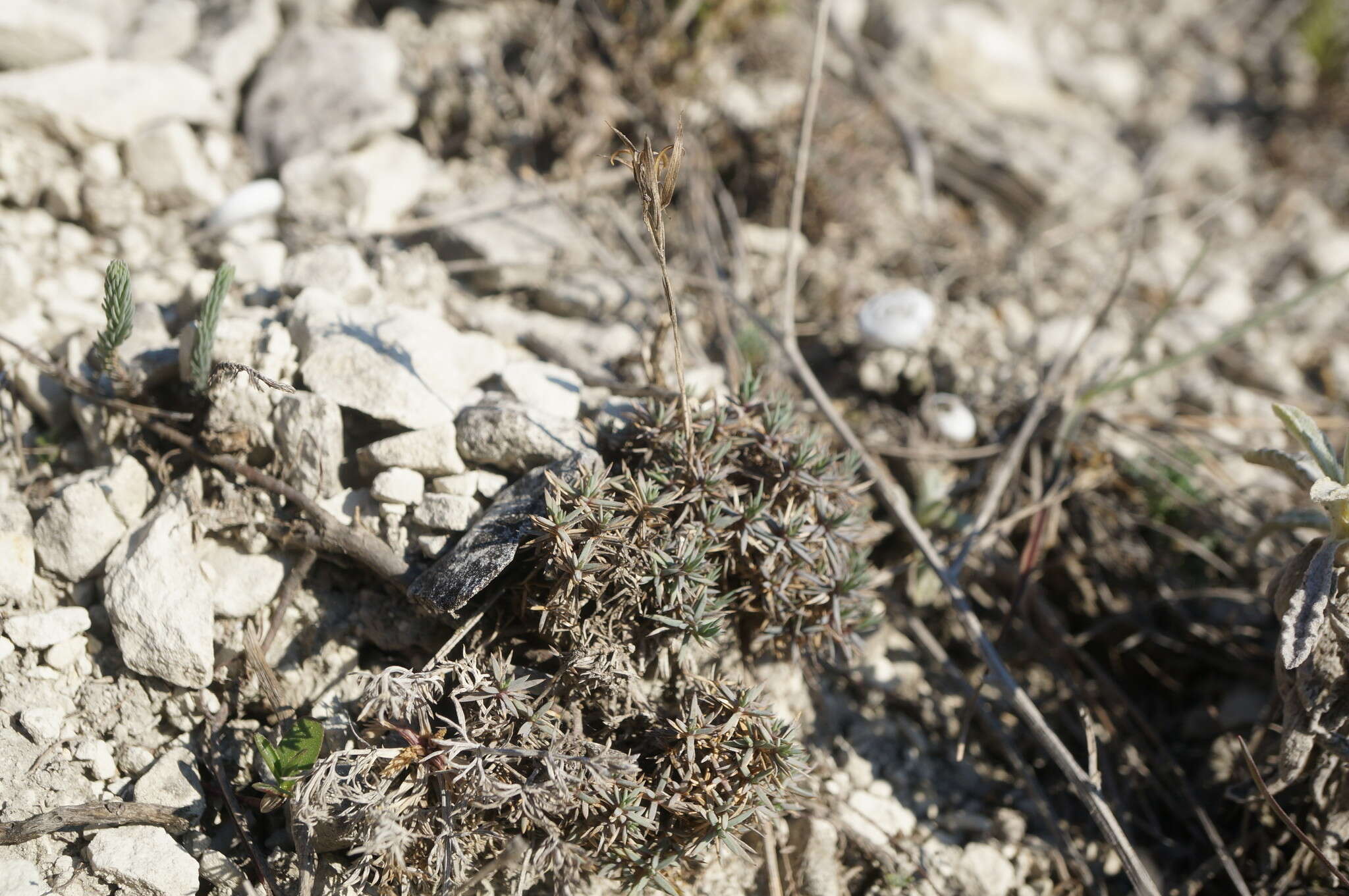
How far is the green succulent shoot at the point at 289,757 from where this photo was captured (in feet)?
7.18

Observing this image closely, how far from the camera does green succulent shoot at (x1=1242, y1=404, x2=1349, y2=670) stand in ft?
7.33

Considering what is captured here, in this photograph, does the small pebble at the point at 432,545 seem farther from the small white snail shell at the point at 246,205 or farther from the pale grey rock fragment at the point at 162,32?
the pale grey rock fragment at the point at 162,32

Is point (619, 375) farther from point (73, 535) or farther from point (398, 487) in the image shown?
point (73, 535)

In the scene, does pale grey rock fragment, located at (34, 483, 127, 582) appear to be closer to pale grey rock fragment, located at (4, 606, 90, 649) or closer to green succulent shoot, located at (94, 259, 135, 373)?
pale grey rock fragment, located at (4, 606, 90, 649)

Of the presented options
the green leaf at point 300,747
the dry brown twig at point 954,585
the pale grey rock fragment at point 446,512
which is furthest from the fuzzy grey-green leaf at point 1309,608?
the green leaf at point 300,747

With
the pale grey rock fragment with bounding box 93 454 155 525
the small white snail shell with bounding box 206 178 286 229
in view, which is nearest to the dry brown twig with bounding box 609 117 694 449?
the pale grey rock fragment with bounding box 93 454 155 525

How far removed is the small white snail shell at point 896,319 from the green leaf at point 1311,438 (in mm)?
1294

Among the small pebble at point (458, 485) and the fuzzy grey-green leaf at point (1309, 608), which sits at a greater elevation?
the fuzzy grey-green leaf at point (1309, 608)

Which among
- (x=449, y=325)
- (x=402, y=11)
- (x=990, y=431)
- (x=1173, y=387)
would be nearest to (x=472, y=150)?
(x=402, y=11)

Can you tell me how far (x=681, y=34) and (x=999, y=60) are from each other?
2.31 m

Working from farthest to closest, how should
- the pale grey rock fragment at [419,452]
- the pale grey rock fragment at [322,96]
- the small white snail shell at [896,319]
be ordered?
the pale grey rock fragment at [322,96]
the small white snail shell at [896,319]
the pale grey rock fragment at [419,452]

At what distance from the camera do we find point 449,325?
119 inches

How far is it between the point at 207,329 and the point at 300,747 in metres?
1.18

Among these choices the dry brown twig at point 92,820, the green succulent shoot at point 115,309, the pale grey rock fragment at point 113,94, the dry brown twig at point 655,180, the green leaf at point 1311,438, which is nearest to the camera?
the dry brown twig at point 655,180
